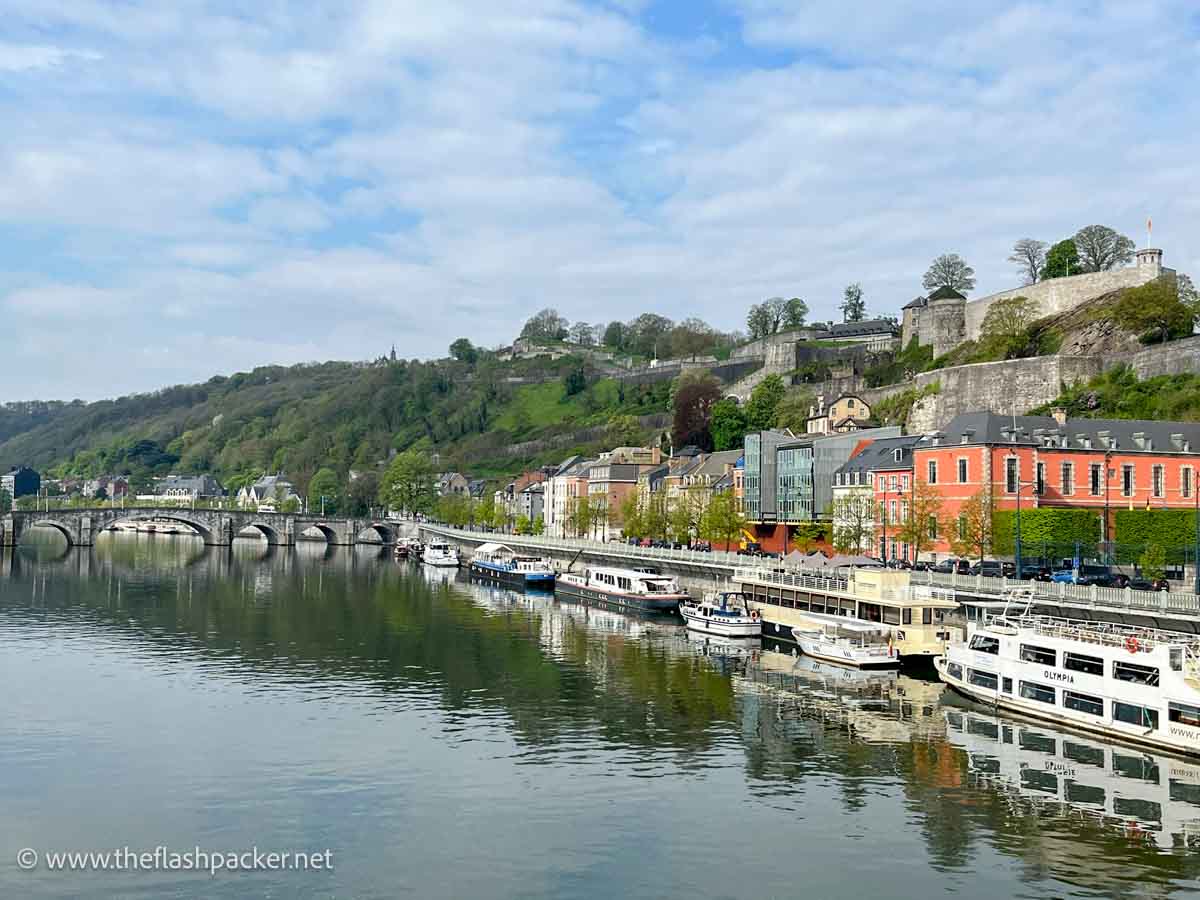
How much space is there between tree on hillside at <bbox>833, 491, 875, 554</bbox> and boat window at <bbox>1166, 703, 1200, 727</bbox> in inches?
1422

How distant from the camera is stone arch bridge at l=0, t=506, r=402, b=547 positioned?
13625cm

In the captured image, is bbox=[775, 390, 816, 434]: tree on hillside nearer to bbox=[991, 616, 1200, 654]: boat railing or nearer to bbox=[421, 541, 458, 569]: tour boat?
bbox=[421, 541, 458, 569]: tour boat

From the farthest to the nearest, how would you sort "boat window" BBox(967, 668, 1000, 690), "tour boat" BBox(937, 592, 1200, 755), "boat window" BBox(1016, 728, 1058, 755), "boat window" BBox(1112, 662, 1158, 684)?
1. "boat window" BBox(967, 668, 1000, 690)
2. "boat window" BBox(1016, 728, 1058, 755)
3. "boat window" BBox(1112, 662, 1158, 684)
4. "tour boat" BBox(937, 592, 1200, 755)

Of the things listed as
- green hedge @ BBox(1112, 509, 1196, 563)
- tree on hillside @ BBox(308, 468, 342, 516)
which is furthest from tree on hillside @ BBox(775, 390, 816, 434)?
tree on hillside @ BBox(308, 468, 342, 516)

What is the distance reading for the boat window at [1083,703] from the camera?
33562 mm

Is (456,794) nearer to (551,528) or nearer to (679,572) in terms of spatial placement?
(679,572)

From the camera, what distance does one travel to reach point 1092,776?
29516 mm

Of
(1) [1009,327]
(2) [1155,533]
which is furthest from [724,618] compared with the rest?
(1) [1009,327]

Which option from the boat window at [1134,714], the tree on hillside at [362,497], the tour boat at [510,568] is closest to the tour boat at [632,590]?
the tour boat at [510,568]

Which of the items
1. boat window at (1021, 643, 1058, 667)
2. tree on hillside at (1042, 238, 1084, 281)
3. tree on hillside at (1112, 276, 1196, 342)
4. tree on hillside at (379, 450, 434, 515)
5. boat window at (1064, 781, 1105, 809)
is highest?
tree on hillside at (1042, 238, 1084, 281)

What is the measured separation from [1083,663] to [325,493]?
160214 mm

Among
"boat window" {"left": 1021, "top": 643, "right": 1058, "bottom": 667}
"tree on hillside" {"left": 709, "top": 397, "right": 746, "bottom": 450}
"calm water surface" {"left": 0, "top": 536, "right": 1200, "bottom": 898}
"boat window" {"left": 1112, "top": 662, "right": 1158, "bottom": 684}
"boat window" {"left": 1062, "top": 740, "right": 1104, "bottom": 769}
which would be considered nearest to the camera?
"calm water surface" {"left": 0, "top": 536, "right": 1200, "bottom": 898}

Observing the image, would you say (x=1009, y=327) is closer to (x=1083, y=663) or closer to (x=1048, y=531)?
(x=1048, y=531)

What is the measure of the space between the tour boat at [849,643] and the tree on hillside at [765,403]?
76840 millimetres
